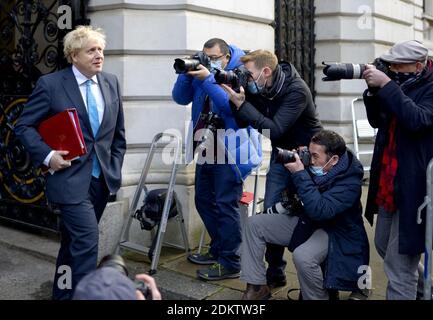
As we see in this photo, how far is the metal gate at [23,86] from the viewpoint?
17.6ft

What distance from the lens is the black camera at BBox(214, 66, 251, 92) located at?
3.79 meters

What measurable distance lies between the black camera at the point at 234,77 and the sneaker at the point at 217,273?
1.50 meters

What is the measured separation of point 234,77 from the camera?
3855 millimetres

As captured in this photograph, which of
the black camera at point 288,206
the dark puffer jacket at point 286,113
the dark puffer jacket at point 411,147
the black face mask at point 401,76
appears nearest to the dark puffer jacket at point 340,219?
the black camera at point 288,206

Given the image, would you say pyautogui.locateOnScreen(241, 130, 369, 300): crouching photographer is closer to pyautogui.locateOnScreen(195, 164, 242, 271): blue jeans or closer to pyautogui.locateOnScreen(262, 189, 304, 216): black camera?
pyautogui.locateOnScreen(262, 189, 304, 216): black camera

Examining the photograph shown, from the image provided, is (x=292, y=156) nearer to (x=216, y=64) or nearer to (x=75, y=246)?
(x=216, y=64)

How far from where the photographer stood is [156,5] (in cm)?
519

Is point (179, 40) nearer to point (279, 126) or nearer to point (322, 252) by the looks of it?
point (279, 126)

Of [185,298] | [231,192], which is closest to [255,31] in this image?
[231,192]

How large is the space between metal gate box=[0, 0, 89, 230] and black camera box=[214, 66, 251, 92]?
206 centimetres

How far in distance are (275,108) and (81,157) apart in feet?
4.63

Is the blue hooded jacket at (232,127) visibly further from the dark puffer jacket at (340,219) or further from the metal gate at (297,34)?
the metal gate at (297,34)

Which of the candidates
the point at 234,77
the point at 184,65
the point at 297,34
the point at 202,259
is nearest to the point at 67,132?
the point at 184,65
